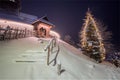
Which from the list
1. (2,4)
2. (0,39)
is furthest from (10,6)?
(0,39)

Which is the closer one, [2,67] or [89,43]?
[2,67]

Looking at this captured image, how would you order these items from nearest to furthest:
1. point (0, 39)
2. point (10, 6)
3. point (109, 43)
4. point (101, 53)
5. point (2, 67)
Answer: point (2, 67) < point (0, 39) < point (101, 53) < point (109, 43) < point (10, 6)

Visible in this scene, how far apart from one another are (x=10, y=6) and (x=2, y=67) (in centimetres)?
2355

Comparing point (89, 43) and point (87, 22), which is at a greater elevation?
point (87, 22)

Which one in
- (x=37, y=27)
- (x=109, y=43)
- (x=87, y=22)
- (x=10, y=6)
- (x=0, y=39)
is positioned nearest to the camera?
(x=0, y=39)

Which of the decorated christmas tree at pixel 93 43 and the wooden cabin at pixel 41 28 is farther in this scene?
the wooden cabin at pixel 41 28

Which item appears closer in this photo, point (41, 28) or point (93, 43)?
point (93, 43)

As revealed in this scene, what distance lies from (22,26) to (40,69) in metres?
18.3

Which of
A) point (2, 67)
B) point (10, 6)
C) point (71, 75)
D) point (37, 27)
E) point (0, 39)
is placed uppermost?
point (10, 6)

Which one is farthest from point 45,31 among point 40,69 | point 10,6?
point 40,69

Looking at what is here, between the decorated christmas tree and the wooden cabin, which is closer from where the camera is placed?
the decorated christmas tree

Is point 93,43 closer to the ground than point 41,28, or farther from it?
closer to the ground

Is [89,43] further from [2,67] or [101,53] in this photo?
[2,67]

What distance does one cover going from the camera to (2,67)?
7738 mm
